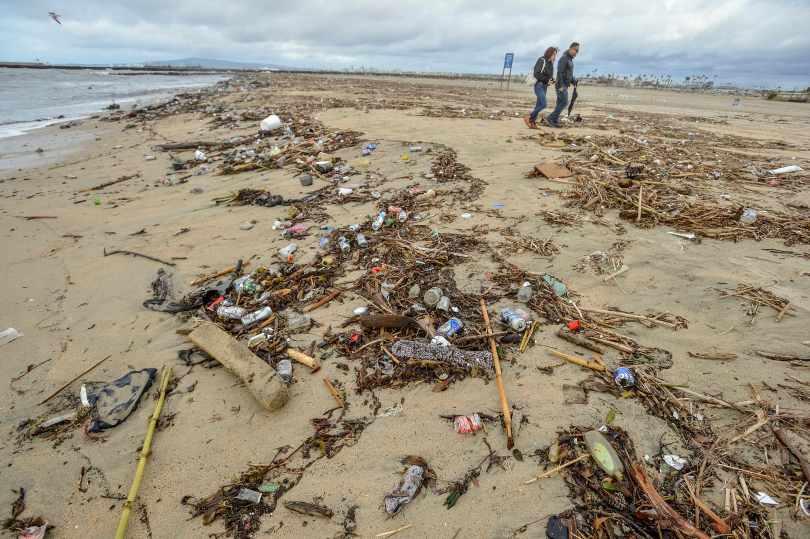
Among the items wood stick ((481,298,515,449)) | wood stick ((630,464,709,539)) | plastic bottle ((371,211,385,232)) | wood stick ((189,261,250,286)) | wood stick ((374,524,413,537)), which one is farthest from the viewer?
plastic bottle ((371,211,385,232))

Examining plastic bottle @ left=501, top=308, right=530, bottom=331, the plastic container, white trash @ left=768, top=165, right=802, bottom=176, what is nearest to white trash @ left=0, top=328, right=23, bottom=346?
the plastic container

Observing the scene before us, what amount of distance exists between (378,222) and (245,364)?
226 cm

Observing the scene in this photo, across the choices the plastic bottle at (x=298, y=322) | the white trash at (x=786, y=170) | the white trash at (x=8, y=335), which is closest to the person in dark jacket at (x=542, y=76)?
the white trash at (x=786, y=170)

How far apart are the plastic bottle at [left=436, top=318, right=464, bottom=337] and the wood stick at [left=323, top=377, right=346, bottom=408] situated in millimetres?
776

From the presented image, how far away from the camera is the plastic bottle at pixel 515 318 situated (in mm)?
2443

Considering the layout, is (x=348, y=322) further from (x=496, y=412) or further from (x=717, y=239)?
(x=717, y=239)

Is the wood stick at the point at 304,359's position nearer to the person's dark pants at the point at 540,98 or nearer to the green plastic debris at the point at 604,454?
the green plastic debris at the point at 604,454

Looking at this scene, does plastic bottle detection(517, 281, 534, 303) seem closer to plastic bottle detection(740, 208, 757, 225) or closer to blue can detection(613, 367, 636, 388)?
blue can detection(613, 367, 636, 388)

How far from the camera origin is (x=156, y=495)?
5.70ft

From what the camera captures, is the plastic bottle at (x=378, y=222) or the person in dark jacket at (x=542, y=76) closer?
the plastic bottle at (x=378, y=222)

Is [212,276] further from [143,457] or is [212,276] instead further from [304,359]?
[143,457]

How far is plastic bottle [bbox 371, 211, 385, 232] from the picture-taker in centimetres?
403

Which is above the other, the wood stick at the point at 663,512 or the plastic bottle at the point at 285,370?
the wood stick at the point at 663,512

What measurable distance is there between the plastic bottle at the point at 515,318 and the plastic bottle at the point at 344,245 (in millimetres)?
1751
